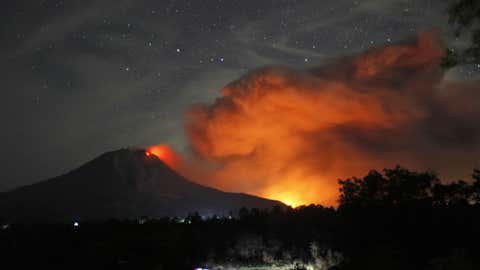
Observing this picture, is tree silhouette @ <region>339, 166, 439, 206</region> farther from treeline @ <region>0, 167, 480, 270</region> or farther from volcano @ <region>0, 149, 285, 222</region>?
volcano @ <region>0, 149, 285, 222</region>

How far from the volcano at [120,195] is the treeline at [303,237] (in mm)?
95911

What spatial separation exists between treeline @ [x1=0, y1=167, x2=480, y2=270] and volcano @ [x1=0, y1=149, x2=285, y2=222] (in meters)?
95.9

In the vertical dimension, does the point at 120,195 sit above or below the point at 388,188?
above

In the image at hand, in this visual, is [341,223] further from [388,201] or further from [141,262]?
[141,262]

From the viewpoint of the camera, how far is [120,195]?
150 metres

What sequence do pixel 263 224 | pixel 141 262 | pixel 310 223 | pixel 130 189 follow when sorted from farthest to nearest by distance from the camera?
pixel 130 189 → pixel 263 224 → pixel 310 223 → pixel 141 262

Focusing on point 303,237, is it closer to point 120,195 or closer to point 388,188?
point 388,188

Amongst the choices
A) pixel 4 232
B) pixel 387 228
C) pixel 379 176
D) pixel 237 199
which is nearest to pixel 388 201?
pixel 379 176

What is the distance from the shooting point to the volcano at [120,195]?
135250 millimetres

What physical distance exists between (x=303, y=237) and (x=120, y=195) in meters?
126

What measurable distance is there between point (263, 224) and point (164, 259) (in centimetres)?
880

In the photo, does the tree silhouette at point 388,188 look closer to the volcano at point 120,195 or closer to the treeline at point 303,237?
the treeline at point 303,237

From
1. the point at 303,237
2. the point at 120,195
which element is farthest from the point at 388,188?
the point at 120,195

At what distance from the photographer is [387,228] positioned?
79.4ft
